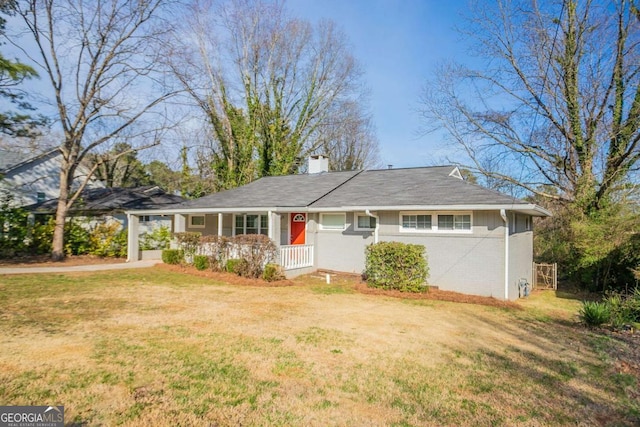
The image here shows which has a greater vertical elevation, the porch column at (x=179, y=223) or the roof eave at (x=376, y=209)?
the roof eave at (x=376, y=209)

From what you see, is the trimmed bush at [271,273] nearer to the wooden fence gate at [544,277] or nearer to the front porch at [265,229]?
the front porch at [265,229]

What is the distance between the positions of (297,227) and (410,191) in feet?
17.2

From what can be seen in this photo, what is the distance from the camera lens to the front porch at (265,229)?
13753mm

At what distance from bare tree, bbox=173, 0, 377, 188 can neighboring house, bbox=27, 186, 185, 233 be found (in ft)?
18.4

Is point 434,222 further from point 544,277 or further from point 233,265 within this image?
point 233,265

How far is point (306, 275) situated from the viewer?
14094 millimetres

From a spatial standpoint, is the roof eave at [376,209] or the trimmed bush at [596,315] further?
the roof eave at [376,209]

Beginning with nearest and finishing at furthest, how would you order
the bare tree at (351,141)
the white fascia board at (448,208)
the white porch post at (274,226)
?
the white fascia board at (448,208) < the white porch post at (274,226) < the bare tree at (351,141)

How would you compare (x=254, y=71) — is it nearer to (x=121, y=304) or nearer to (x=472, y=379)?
(x=121, y=304)

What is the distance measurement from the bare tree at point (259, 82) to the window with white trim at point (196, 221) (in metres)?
9.15

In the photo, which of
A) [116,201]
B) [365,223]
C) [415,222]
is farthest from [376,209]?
[116,201]

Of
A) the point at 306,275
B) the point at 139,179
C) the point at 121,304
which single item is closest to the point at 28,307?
the point at 121,304

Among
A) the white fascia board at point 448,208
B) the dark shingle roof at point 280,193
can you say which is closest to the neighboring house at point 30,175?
the dark shingle roof at point 280,193

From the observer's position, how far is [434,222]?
12.0m
